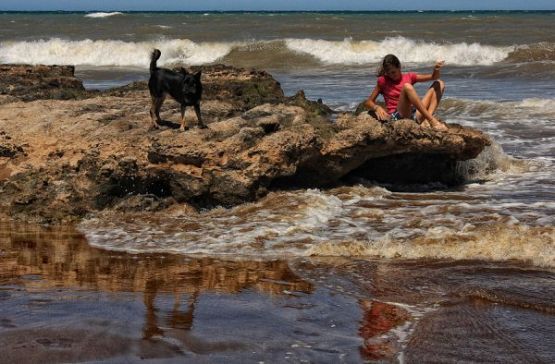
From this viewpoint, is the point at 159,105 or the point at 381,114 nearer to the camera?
the point at 159,105

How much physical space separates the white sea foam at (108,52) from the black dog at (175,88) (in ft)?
79.4

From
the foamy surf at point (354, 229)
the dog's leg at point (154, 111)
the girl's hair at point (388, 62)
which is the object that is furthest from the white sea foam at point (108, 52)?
the foamy surf at point (354, 229)

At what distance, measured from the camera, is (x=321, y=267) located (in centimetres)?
555

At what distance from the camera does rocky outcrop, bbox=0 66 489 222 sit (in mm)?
7141

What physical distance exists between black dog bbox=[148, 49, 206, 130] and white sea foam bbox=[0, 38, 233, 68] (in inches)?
953

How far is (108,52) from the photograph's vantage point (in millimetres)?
33219

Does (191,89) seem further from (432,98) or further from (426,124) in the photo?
(432,98)

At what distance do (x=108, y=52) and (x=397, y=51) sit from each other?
A: 1204cm

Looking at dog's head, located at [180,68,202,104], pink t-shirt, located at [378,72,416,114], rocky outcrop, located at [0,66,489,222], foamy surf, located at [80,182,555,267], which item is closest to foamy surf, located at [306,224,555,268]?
foamy surf, located at [80,182,555,267]

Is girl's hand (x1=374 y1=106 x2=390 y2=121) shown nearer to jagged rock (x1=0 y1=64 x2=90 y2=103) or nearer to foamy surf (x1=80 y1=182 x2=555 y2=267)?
foamy surf (x1=80 y1=182 x2=555 y2=267)

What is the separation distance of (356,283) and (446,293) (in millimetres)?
598

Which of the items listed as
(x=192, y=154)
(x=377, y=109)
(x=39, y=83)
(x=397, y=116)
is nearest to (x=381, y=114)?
(x=377, y=109)

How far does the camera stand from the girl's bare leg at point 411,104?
25.5 ft

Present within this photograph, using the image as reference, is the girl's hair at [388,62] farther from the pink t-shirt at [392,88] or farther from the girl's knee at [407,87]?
the girl's knee at [407,87]
